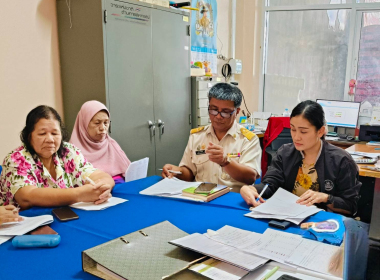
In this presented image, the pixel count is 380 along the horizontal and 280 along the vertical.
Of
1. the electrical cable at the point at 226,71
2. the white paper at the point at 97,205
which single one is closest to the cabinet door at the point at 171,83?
the electrical cable at the point at 226,71

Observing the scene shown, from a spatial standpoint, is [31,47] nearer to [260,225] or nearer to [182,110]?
[182,110]

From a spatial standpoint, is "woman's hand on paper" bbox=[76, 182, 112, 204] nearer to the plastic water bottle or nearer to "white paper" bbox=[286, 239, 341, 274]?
"white paper" bbox=[286, 239, 341, 274]

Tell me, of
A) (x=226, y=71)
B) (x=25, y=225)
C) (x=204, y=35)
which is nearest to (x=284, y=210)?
(x=25, y=225)

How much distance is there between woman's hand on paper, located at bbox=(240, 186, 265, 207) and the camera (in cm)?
158

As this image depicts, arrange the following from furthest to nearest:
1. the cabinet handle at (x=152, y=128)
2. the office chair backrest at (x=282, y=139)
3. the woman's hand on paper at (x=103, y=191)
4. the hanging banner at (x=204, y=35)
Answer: the hanging banner at (x=204, y=35), the office chair backrest at (x=282, y=139), the cabinet handle at (x=152, y=128), the woman's hand on paper at (x=103, y=191)

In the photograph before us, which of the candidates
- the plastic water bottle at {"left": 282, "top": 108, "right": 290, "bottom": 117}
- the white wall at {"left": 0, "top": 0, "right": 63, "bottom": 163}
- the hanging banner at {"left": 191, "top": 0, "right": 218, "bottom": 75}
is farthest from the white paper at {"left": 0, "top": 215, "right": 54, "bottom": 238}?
the plastic water bottle at {"left": 282, "top": 108, "right": 290, "bottom": 117}

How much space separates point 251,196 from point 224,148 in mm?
691

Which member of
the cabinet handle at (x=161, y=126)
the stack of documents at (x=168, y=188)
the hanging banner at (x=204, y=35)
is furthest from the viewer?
the hanging banner at (x=204, y=35)

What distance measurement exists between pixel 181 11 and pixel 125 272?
3017 mm

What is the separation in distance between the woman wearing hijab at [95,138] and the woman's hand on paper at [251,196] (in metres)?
1.09

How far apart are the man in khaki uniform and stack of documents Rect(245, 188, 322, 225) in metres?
0.48

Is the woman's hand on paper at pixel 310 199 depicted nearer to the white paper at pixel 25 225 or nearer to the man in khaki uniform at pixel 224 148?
the man in khaki uniform at pixel 224 148

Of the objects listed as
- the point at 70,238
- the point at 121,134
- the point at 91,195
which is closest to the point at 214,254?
the point at 70,238

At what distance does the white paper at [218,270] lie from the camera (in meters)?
0.94
